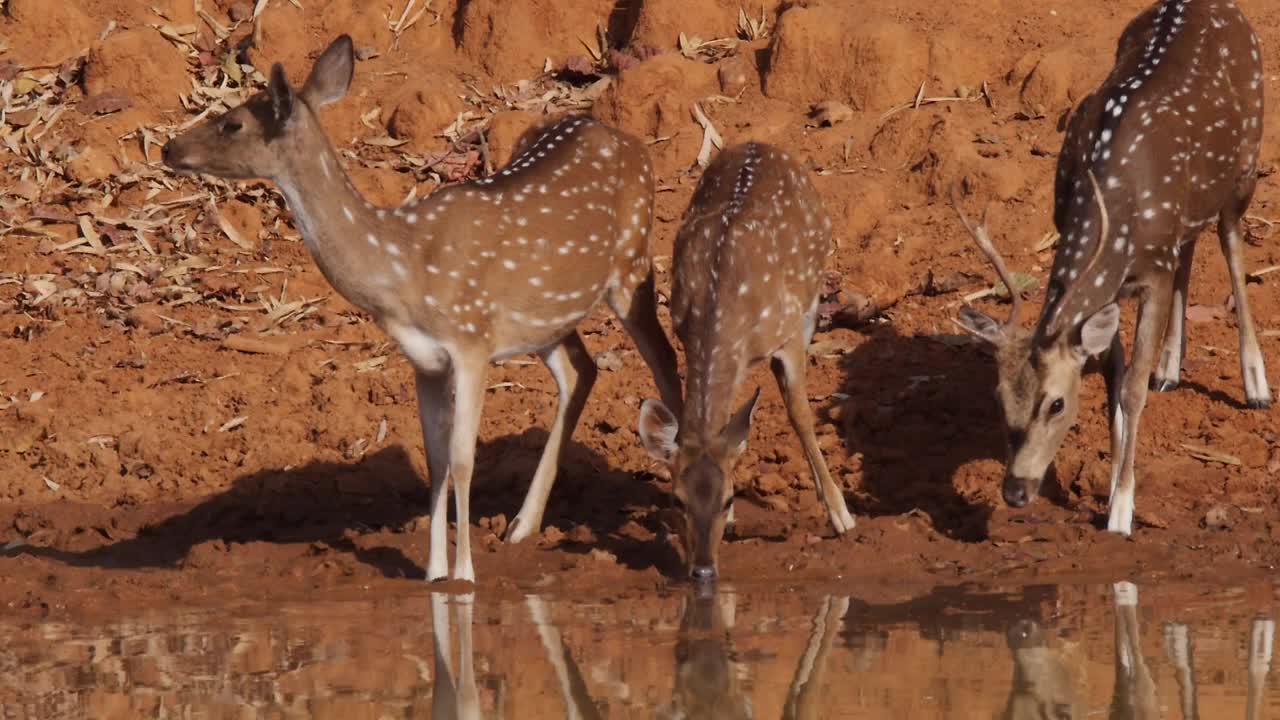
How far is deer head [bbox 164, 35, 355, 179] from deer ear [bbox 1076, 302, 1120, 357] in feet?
13.2

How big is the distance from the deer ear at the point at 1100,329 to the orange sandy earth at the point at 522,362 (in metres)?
0.97

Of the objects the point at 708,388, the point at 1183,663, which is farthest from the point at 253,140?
the point at 1183,663

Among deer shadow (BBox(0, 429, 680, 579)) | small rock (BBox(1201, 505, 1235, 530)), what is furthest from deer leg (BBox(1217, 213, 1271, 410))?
deer shadow (BBox(0, 429, 680, 579))

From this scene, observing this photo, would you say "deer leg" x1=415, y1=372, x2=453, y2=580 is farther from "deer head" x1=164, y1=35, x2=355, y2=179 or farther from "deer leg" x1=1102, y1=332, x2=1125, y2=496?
"deer leg" x1=1102, y1=332, x2=1125, y2=496

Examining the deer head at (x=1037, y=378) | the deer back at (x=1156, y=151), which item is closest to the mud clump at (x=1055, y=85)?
the deer back at (x=1156, y=151)

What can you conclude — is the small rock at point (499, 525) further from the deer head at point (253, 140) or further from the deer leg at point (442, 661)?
the deer head at point (253, 140)

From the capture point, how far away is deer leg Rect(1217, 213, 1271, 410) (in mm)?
11609

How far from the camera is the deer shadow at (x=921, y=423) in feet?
36.4

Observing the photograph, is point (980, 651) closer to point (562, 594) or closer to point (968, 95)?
point (562, 594)

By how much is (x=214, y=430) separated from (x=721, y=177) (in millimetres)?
3662

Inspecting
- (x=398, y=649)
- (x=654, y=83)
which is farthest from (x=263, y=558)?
(x=654, y=83)

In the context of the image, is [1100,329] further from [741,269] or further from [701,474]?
[701,474]

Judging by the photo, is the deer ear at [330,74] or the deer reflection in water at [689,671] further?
the deer ear at [330,74]

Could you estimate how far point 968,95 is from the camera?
15.6 m
